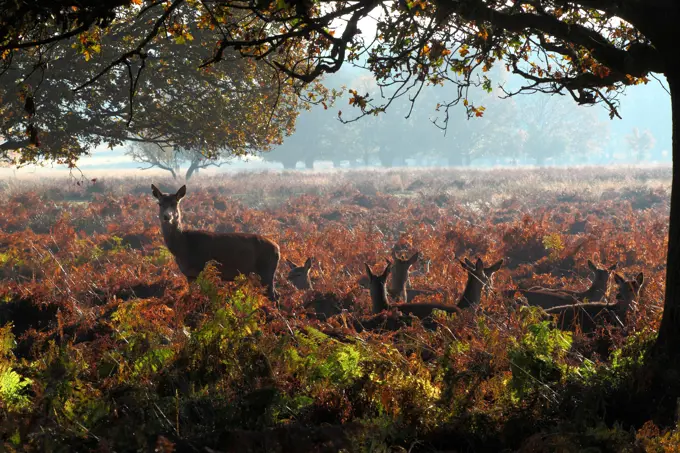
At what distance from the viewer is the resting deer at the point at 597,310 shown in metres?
8.44

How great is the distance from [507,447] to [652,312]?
Answer: 11.4ft

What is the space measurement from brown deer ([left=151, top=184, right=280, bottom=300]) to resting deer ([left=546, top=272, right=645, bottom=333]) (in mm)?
5664

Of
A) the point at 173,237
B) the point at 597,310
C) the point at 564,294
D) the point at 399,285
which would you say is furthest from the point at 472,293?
the point at 173,237

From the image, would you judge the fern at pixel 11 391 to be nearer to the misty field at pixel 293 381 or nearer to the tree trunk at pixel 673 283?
the misty field at pixel 293 381

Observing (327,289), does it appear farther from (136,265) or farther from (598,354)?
(598,354)

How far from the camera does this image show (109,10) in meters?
5.29

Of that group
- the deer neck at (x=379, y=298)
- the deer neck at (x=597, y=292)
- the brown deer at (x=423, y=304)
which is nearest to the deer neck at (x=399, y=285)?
the brown deer at (x=423, y=304)

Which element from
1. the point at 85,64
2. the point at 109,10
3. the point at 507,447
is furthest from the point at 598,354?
the point at 85,64

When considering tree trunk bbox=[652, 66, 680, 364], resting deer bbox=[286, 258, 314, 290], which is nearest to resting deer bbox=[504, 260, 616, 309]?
resting deer bbox=[286, 258, 314, 290]

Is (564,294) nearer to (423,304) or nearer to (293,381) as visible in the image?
(423,304)

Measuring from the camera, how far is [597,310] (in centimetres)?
909

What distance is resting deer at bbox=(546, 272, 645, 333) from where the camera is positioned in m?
8.44

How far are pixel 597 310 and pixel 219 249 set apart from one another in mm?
7057

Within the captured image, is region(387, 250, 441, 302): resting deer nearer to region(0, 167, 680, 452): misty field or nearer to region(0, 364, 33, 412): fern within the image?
region(0, 167, 680, 452): misty field
